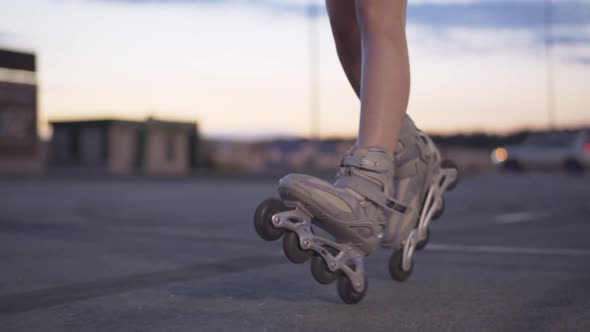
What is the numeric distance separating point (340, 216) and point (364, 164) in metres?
0.19

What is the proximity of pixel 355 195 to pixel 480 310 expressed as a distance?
0.48m

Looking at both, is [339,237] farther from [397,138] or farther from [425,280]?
[425,280]

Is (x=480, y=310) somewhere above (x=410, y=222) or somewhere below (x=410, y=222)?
below

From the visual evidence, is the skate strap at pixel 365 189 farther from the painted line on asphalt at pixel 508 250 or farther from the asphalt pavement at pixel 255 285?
the painted line on asphalt at pixel 508 250

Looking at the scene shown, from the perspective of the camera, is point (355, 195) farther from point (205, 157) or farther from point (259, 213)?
point (205, 157)

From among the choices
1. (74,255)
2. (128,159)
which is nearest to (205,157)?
(128,159)

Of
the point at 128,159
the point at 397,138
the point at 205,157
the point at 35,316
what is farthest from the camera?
the point at 205,157

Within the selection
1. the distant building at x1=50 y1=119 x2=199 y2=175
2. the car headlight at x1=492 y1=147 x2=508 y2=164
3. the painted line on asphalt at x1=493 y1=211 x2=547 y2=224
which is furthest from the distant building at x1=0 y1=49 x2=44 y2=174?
the painted line on asphalt at x1=493 y1=211 x2=547 y2=224

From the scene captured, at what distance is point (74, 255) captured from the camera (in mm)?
3014

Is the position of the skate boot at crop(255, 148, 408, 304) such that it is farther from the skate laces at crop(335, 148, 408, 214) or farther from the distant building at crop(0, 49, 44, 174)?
the distant building at crop(0, 49, 44, 174)

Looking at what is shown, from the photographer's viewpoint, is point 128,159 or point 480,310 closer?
point 480,310

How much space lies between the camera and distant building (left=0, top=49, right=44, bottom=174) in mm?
38500

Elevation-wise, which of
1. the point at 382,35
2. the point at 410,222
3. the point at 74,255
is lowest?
the point at 74,255

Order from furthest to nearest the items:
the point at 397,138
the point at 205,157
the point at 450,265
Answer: the point at 205,157
the point at 450,265
the point at 397,138
